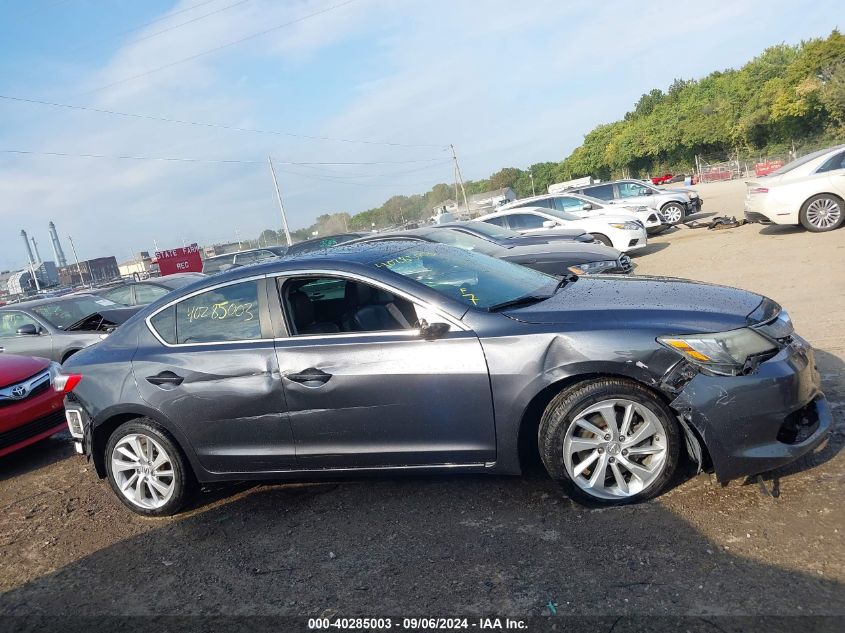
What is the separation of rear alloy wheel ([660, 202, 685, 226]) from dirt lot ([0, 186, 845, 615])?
14.6m

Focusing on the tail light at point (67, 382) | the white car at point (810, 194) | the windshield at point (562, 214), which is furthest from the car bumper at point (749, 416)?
the windshield at point (562, 214)

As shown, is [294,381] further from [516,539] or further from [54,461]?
[54,461]

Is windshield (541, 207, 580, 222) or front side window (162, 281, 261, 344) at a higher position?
front side window (162, 281, 261, 344)

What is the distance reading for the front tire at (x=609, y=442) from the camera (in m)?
3.44

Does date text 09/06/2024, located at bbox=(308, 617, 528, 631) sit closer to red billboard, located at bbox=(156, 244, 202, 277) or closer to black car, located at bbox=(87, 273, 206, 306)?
black car, located at bbox=(87, 273, 206, 306)

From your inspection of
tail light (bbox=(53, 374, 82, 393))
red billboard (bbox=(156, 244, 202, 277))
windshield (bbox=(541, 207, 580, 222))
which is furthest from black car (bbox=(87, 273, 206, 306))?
red billboard (bbox=(156, 244, 202, 277))

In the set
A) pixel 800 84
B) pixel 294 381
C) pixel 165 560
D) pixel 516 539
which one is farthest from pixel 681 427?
pixel 800 84

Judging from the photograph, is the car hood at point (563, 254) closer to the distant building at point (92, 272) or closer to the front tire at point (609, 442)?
the front tire at point (609, 442)

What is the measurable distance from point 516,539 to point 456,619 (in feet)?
2.27

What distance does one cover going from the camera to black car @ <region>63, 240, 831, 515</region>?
11.1ft

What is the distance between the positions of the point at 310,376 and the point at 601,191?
17574 millimetres

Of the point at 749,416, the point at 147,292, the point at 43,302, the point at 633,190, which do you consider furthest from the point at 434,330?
the point at 633,190

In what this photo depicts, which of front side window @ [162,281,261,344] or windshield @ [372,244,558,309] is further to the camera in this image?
front side window @ [162,281,261,344]

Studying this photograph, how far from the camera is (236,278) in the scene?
4.31 meters
